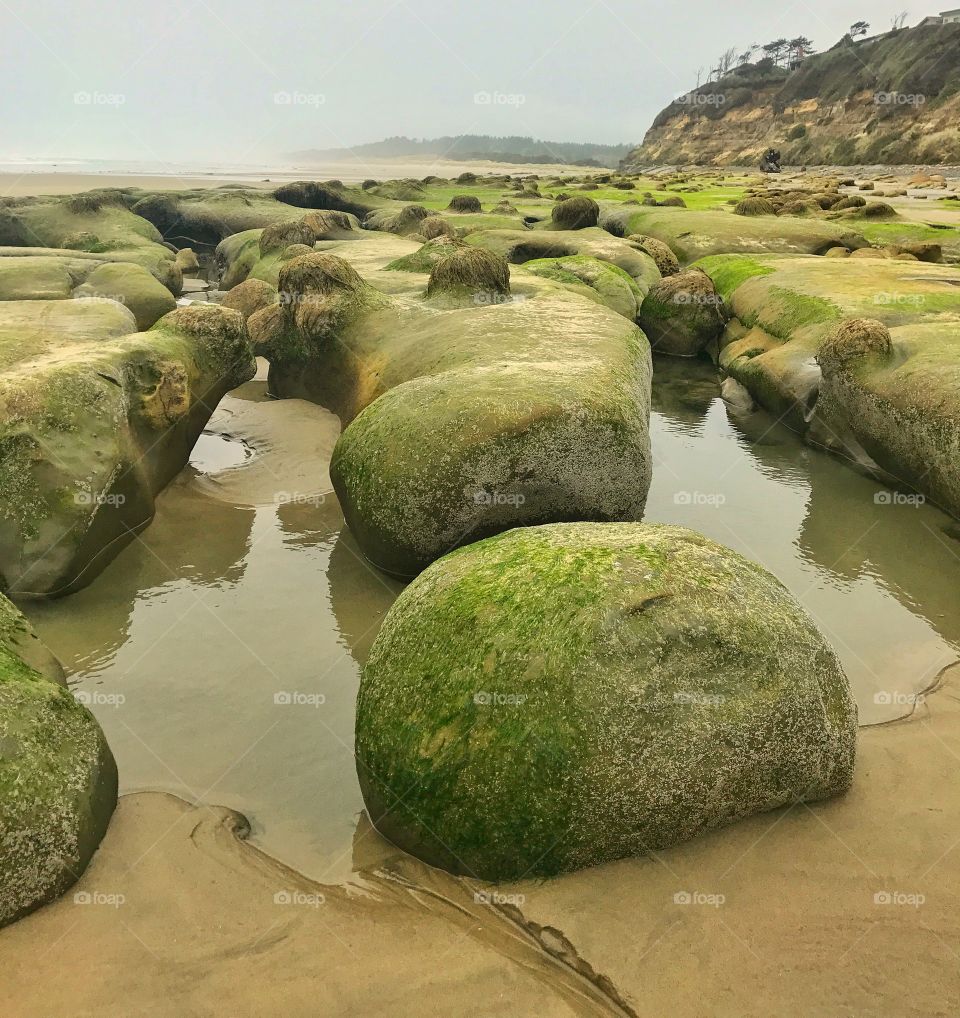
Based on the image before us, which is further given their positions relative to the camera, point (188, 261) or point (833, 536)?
point (188, 261)

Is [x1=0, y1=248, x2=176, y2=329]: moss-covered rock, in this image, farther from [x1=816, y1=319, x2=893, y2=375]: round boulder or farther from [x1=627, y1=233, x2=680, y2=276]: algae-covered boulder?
[x1=816, y1=319, x2=893, y2=375]: round boulder

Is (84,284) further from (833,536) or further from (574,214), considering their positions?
(574,214)

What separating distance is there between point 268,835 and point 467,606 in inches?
68.9

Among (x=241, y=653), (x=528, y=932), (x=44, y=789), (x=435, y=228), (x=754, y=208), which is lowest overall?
(x=241, y=653)

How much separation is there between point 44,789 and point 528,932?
2488mm

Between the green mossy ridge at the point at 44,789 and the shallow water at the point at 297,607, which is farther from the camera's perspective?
the shallow water at the point at 297,607

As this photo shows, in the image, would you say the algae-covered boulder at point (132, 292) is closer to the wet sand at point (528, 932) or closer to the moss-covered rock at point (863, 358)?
the moss-covered rock at point (863, 358)

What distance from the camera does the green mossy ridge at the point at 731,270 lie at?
16891mm

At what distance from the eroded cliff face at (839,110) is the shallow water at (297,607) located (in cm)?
5278

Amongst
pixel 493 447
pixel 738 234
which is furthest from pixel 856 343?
pixel 738 234

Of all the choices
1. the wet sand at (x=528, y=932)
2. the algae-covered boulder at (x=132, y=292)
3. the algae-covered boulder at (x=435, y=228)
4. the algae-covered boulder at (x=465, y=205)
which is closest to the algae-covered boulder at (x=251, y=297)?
the algae-covered boulder at (x=132, y=292)

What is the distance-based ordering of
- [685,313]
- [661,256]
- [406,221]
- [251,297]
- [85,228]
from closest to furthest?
[251,297], [685,313], [661,256], [85,228], [406,221]

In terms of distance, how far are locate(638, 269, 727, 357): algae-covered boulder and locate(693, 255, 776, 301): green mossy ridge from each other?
0.66 meters

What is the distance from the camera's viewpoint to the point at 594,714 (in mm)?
4125
